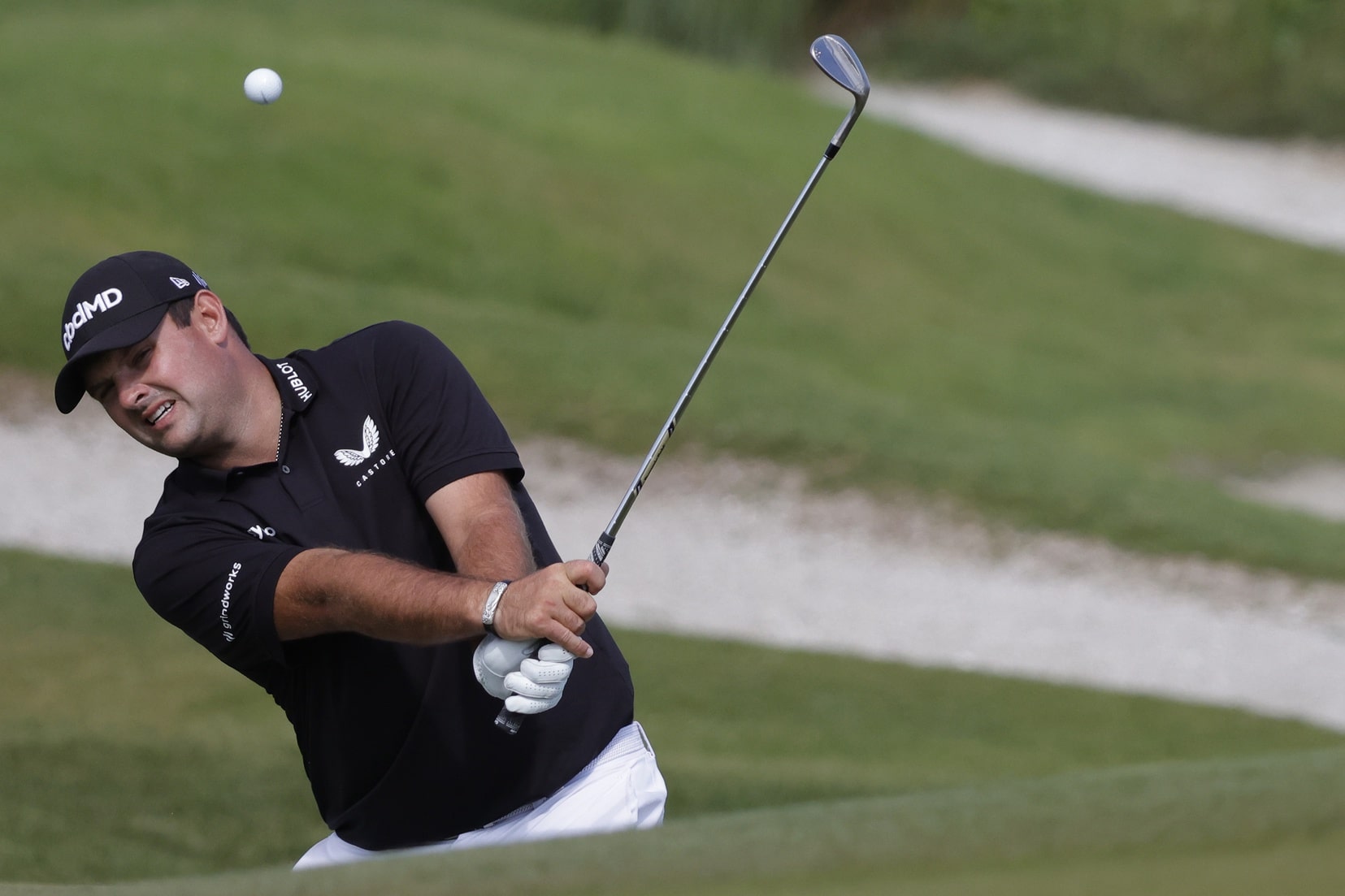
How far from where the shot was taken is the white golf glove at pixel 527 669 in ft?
8.63

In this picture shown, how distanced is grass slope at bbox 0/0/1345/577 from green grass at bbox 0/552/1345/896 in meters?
3.17

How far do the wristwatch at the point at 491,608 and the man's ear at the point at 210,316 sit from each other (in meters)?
0.79

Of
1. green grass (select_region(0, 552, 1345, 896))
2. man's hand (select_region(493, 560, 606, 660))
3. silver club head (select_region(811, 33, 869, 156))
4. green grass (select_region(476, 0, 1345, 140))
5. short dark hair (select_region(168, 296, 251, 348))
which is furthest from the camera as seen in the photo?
green grass (select_region(476, 0, 1345, 140))

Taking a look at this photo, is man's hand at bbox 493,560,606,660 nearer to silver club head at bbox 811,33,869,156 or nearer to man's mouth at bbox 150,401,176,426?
man's mouth at bbox 150,401,176,426

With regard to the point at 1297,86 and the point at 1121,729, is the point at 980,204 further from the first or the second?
the point at 1121,729

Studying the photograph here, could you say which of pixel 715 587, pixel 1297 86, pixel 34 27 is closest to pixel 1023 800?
pixel 715 587

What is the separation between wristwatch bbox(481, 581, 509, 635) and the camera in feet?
8.56

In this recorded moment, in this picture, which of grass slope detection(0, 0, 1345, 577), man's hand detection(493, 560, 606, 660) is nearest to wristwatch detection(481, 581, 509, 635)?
man's hand detection(493, 560, 606, 660)

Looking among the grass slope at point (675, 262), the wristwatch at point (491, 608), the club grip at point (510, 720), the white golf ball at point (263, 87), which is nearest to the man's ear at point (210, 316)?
the wristwatch at point (491, 608)

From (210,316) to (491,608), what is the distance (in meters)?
0.86

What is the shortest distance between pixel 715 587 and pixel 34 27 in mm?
11671

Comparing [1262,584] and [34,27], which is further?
[34,27]

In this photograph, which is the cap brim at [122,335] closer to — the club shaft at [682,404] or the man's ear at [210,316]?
the man's ear at [210,316]

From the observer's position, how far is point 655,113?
17859mm
